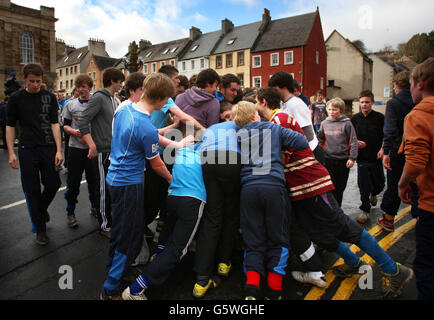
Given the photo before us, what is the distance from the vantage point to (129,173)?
281 cm

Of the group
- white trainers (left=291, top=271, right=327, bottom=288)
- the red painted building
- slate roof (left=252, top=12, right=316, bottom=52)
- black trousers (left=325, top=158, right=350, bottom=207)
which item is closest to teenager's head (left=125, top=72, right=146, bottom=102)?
white trainers (left=291, top=271, right=327, bottom=288)

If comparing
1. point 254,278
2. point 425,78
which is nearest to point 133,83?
point 254,278

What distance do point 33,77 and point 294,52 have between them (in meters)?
36.3

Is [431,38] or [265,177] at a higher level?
[431,38]

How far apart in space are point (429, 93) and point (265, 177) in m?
1.51

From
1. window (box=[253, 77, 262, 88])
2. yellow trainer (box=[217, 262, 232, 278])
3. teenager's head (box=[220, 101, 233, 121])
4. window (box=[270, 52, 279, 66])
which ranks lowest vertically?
yellow trainer (box=[217, 262, 232, 278])

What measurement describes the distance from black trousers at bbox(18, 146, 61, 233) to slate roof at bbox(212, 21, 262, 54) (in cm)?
3833

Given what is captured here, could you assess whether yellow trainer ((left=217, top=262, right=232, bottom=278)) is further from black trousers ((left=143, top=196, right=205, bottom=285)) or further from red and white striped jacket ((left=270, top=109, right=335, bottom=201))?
red and white striped jacket ((left=270, top=109, right=335, bottom=201))

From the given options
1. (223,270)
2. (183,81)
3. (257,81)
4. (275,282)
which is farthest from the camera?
(257,81)

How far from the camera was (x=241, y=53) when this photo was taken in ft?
130

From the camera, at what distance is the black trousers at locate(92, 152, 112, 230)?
3807 mm

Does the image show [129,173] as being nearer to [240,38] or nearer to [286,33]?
[286,33]
